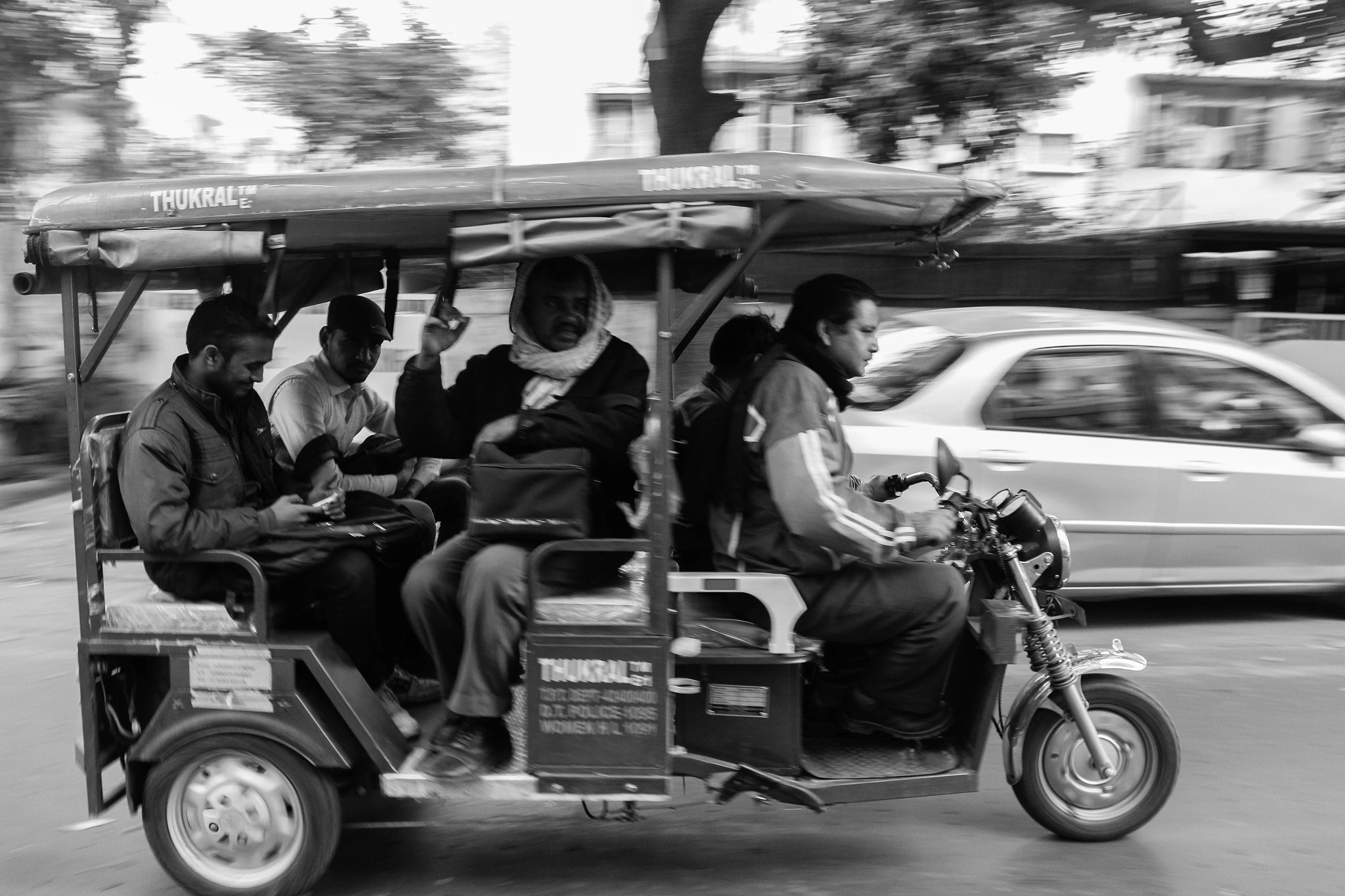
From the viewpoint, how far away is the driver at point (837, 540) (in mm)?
3369

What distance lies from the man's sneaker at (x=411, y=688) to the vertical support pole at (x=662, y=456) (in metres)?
1.13

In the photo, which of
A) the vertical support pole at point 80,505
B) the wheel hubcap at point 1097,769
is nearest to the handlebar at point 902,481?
the wheel hubcap at point 1097,769

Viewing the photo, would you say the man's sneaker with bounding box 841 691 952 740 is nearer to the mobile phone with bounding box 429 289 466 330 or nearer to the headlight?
the headlight

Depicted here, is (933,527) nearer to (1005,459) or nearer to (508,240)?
(508,240)

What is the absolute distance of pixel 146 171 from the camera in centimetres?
1012

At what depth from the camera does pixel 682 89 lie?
7.17m

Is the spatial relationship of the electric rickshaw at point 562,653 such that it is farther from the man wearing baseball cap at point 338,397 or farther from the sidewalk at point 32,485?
the sidewalk at point 32,485

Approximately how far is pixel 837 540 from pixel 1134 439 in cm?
310

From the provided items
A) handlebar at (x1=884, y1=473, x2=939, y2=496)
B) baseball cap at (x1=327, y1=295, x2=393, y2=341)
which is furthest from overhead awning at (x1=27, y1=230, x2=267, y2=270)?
handlebar at (x1=884, y1=473, x2=939, y2=496)

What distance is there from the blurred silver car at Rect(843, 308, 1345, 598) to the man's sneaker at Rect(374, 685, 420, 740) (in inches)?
102

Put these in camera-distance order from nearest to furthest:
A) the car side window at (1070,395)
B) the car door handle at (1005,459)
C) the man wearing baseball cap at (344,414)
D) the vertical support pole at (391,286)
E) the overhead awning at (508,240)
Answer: the overhead awning at (508,240)
the man wearing baseball cap at (344,414)
the vertical support pole at (391,286)
the car door handle at (1005,459)
the car side window at (1070,395)

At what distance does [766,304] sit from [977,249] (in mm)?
6296

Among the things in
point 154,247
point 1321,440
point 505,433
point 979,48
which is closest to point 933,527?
point 505,433

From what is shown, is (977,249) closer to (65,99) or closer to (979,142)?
(979,142)
